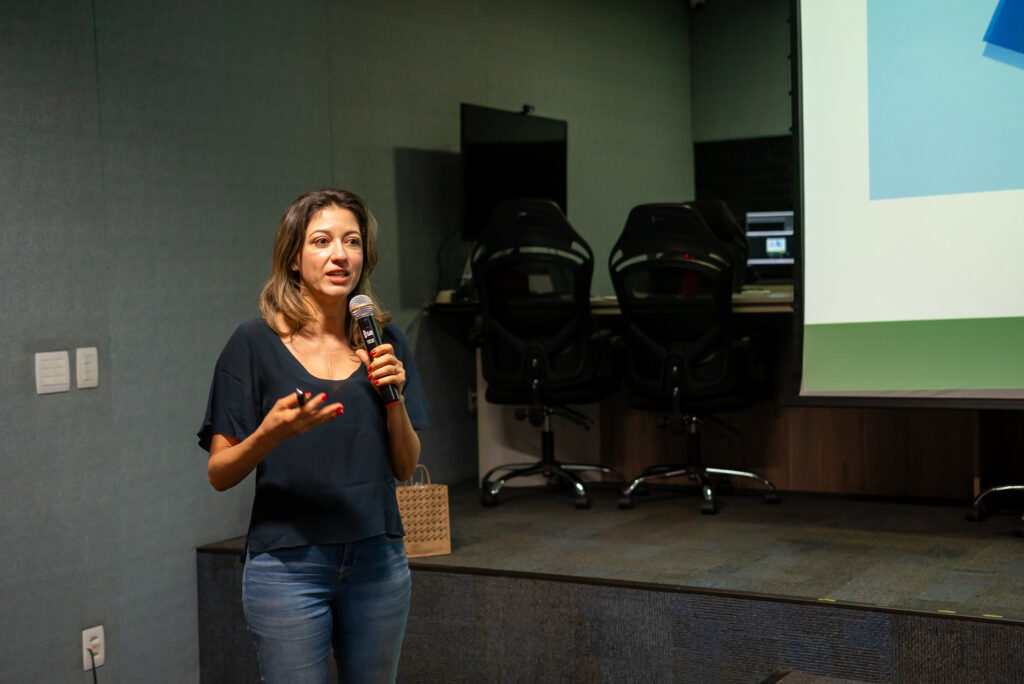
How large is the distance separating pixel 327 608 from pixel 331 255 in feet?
1.93

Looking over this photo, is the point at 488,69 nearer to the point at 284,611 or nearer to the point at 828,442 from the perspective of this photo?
the point at 828,442

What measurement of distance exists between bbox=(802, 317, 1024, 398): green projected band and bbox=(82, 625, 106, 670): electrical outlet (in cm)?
219

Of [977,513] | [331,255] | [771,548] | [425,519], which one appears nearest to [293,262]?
[331,255]

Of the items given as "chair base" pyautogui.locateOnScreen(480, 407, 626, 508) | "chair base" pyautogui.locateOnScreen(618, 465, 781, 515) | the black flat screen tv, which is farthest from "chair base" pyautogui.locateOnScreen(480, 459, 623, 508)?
the black flat screen tv

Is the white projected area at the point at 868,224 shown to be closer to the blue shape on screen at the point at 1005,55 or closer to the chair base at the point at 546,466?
the blue shape on screen at the point at 1005,55

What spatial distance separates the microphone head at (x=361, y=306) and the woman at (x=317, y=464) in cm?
3

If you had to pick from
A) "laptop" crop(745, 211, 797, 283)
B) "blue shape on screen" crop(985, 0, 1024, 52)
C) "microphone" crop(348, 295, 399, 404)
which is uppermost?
"blue shape on screen" crop(985, 0, 1024, 52)

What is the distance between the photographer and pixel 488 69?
532 cm

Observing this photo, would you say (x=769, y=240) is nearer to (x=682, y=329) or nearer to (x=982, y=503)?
(x=682, y=329)

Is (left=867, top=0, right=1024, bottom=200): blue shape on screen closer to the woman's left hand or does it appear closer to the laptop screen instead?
the woman's left hand

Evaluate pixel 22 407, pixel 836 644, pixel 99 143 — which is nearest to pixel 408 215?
pixel 99 143

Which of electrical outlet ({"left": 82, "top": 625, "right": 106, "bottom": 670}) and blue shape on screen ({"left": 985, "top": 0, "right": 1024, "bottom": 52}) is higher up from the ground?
blue shape on screen ({"left": 985, "top": 0, "right": 1024, "bottom": 52})

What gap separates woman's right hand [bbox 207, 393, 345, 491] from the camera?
1562mm

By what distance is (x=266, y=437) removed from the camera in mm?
1622
